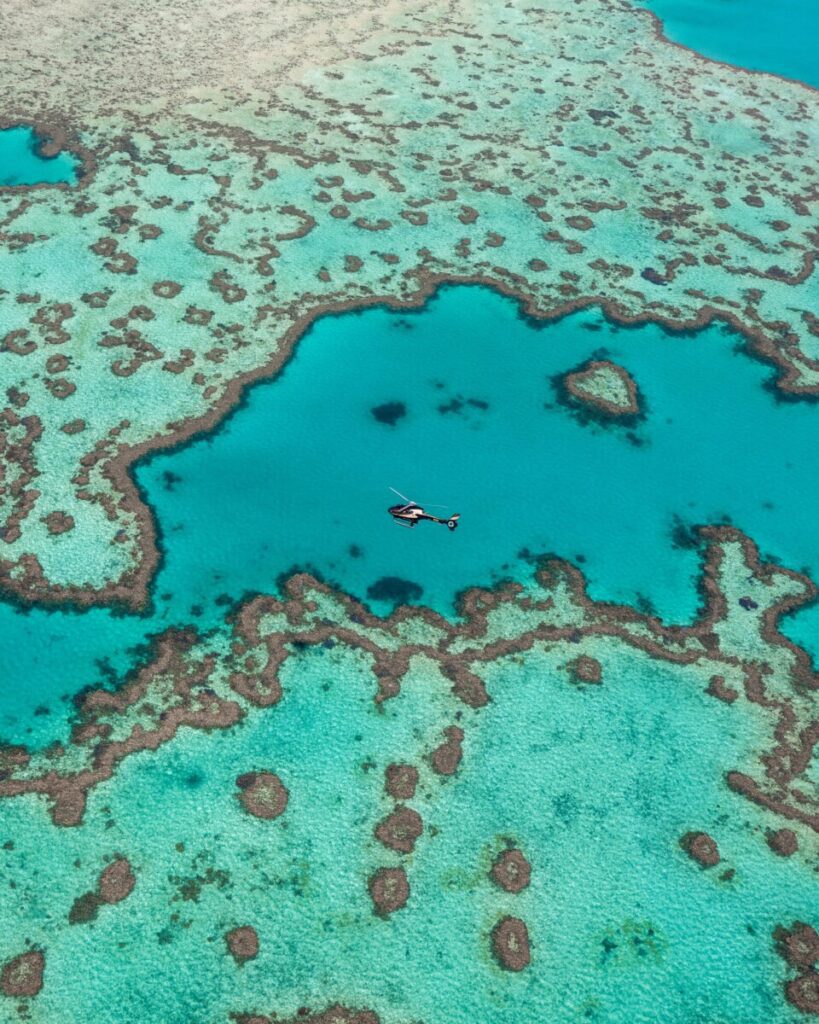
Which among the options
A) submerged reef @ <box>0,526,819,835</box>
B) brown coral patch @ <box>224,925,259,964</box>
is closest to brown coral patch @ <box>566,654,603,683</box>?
submerged reef @ <box>0,526,819,835</box>

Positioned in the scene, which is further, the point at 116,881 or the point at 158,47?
the point at 158,47

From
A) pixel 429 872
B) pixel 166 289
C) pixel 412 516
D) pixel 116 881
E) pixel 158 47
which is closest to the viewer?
pixel 116 881

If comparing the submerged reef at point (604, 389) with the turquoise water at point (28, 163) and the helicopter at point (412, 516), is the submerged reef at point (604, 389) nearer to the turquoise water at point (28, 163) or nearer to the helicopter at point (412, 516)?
the helicopter at point (412, 516)

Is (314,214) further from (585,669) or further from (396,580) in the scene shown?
(585,669)

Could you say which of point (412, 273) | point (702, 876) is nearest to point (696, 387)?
point (412, 273)

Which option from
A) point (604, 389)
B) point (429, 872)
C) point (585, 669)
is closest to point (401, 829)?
point (429, 872)

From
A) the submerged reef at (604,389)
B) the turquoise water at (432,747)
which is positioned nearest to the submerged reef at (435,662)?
the turquoise water at (432,747)
